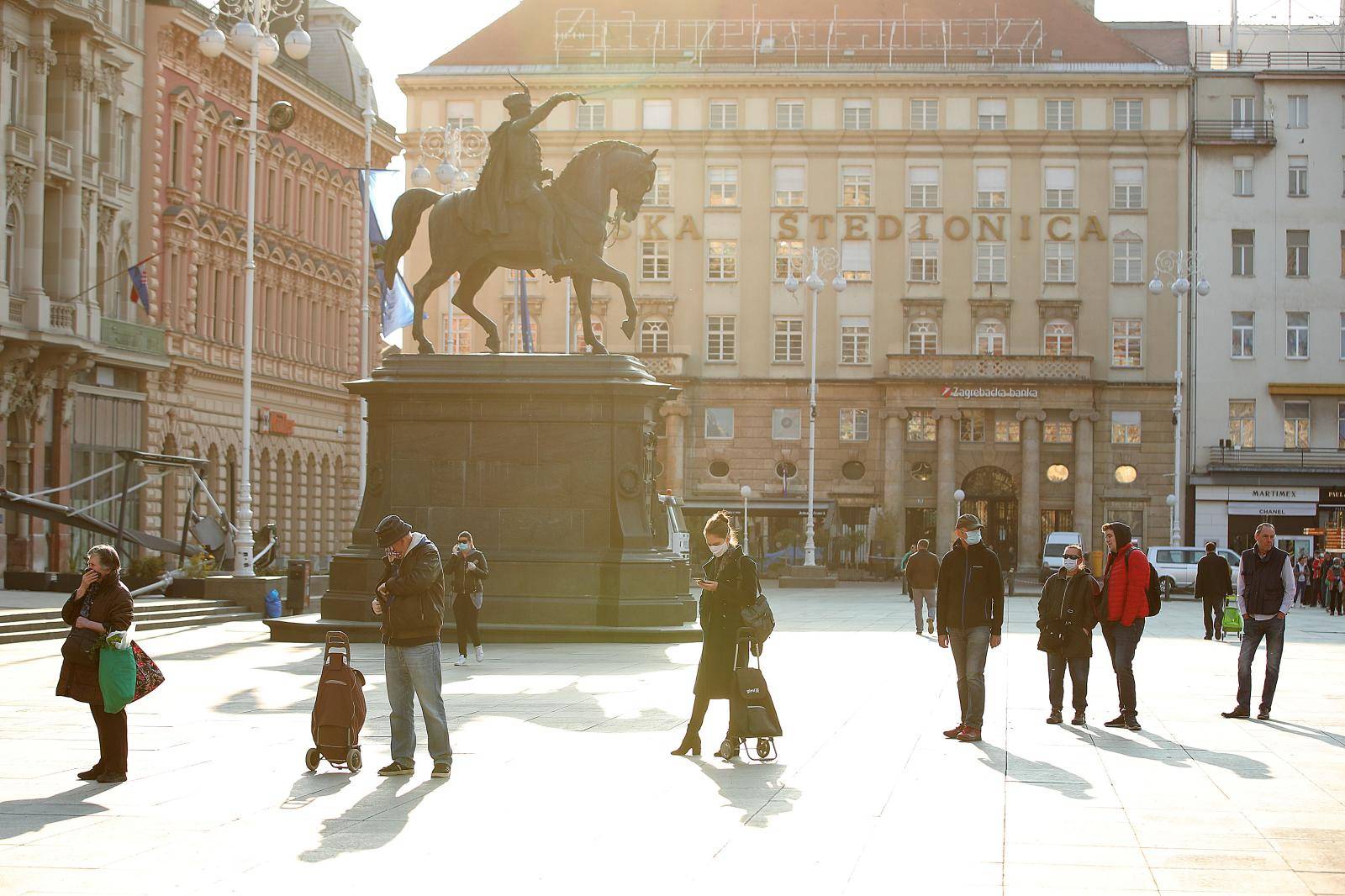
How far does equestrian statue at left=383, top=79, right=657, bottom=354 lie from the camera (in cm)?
2770

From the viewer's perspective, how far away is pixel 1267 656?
17797 mm

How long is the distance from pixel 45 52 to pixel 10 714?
31952mm

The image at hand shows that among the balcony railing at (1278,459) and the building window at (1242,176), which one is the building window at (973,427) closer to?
the balcony railing at (1278,459)

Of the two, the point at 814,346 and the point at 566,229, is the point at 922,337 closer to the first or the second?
the point at 814,346

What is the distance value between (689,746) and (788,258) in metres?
67.5

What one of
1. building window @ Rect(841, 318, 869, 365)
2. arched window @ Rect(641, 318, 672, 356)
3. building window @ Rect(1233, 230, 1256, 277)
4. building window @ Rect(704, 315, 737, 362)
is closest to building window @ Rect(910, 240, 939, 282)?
building window @ Rect(841, 318, 869, 365)

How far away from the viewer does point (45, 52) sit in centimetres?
4472

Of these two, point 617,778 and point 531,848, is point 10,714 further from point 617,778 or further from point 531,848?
point 531,848

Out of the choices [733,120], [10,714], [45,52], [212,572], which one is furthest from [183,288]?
[10,714]

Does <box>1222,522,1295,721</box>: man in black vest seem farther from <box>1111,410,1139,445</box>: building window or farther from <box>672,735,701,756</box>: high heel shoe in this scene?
<box>1111,410,1139,445</box>: building window

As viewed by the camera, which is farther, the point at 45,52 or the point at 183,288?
the point at 183,288

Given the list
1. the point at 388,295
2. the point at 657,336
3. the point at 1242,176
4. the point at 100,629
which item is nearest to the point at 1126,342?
the point at 1242,176

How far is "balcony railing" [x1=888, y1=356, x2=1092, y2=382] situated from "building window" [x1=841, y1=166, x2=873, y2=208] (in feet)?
25.4

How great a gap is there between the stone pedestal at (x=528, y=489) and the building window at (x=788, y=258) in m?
54.2
